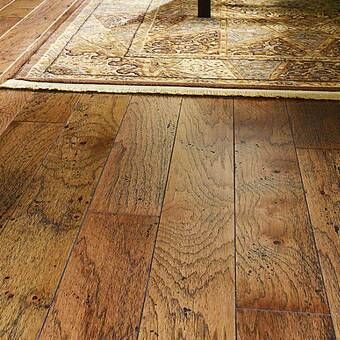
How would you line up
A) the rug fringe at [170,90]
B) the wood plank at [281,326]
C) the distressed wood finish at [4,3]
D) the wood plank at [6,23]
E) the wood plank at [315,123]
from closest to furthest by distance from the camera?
the wood plank at [281,326] < the wood plank at [315,123] < the rug fringe at [170,90] < the wood plank at [6,23] < the distressed wood finish at [4,3]

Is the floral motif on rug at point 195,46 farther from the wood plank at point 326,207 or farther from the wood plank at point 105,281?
the wood plank at point 105,281

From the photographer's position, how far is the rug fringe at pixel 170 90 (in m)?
1.81

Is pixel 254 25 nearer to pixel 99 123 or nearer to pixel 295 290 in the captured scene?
pixel 99 123

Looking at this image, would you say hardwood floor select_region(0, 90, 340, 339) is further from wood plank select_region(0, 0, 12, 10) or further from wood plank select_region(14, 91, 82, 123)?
wood plank select_region(0, 0, 12, 10)

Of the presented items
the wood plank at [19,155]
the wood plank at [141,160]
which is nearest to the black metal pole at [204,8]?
the wood plank at [141,160]

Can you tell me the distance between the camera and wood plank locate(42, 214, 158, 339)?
98 centimetres

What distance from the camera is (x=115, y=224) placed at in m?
1.24

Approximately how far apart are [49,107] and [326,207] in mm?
880

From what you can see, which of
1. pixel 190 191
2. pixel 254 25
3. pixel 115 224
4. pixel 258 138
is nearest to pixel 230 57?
pixel 254 25

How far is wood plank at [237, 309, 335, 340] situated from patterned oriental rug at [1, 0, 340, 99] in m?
0.94

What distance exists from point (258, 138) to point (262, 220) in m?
0.38

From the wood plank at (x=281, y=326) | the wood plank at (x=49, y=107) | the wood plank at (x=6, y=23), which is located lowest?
the wood plank at (x=6, y=23)

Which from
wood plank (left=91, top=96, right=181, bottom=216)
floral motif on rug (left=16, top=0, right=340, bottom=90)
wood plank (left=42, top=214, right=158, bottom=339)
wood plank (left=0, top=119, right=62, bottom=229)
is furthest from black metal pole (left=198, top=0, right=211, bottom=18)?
wood plank (left=42, top=214, right=158, bottom=339)

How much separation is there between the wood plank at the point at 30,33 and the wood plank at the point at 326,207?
1.06 metres
